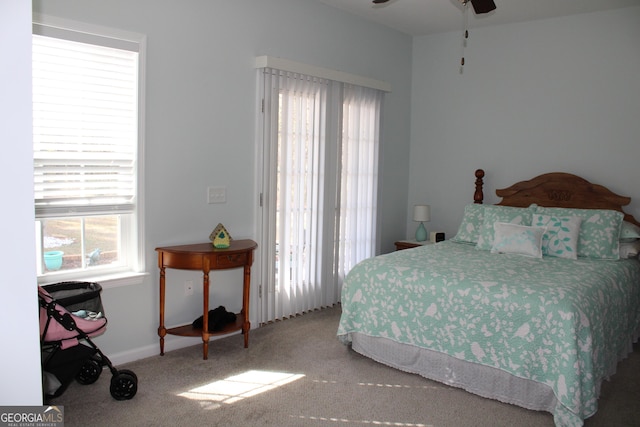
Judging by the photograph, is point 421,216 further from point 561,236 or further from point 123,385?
point 123,385

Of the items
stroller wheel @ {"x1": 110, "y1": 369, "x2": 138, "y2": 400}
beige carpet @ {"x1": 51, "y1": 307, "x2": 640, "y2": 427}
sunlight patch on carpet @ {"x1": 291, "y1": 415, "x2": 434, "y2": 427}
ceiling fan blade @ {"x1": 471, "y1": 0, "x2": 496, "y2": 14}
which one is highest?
ceiling fan blade @ {"x1": 471, "y1": 0, "x2": 496, "y2": 14}

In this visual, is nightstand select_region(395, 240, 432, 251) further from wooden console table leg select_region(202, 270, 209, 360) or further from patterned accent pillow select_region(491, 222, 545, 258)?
wooden console table leg select_region(202, 270, 209, 360)

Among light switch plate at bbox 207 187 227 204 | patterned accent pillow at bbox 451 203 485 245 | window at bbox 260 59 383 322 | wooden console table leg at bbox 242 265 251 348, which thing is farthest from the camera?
patterned accent pillow at bbox 451 203 485 245

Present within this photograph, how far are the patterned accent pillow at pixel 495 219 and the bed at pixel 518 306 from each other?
0.03ft

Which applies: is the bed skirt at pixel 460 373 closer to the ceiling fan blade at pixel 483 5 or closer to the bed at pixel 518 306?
the bed at pixel 518 306

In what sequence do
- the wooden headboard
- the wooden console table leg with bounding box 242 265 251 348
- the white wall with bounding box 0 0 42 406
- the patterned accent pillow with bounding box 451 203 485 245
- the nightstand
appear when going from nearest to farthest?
the white wall with bounding box 0 0 42 406
the wooden console table leg with bounding box 242 265 251 348
the wooden headboard
the patterned accent pillow with bounding box 451 203 485 245
the nightstand

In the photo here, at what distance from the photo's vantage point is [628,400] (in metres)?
3.16

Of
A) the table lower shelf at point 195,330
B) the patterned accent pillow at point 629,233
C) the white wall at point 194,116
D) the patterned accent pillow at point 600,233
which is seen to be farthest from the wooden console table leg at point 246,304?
the patterned accent pillow at point 629,233

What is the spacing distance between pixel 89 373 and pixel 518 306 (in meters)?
2.57

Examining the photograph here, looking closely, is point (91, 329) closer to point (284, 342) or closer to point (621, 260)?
point (284, 342)

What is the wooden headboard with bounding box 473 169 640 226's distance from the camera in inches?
Answer: 180

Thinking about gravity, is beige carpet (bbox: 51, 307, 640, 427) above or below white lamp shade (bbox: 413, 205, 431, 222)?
below

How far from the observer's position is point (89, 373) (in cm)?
316

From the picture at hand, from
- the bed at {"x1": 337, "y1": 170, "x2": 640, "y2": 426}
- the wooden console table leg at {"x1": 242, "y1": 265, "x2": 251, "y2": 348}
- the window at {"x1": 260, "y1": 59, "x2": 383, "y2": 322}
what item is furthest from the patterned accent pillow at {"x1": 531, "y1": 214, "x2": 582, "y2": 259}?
the wooden console table leg at {"x1": 242, "y1": 265, "x2": 251, "y2": 348}
